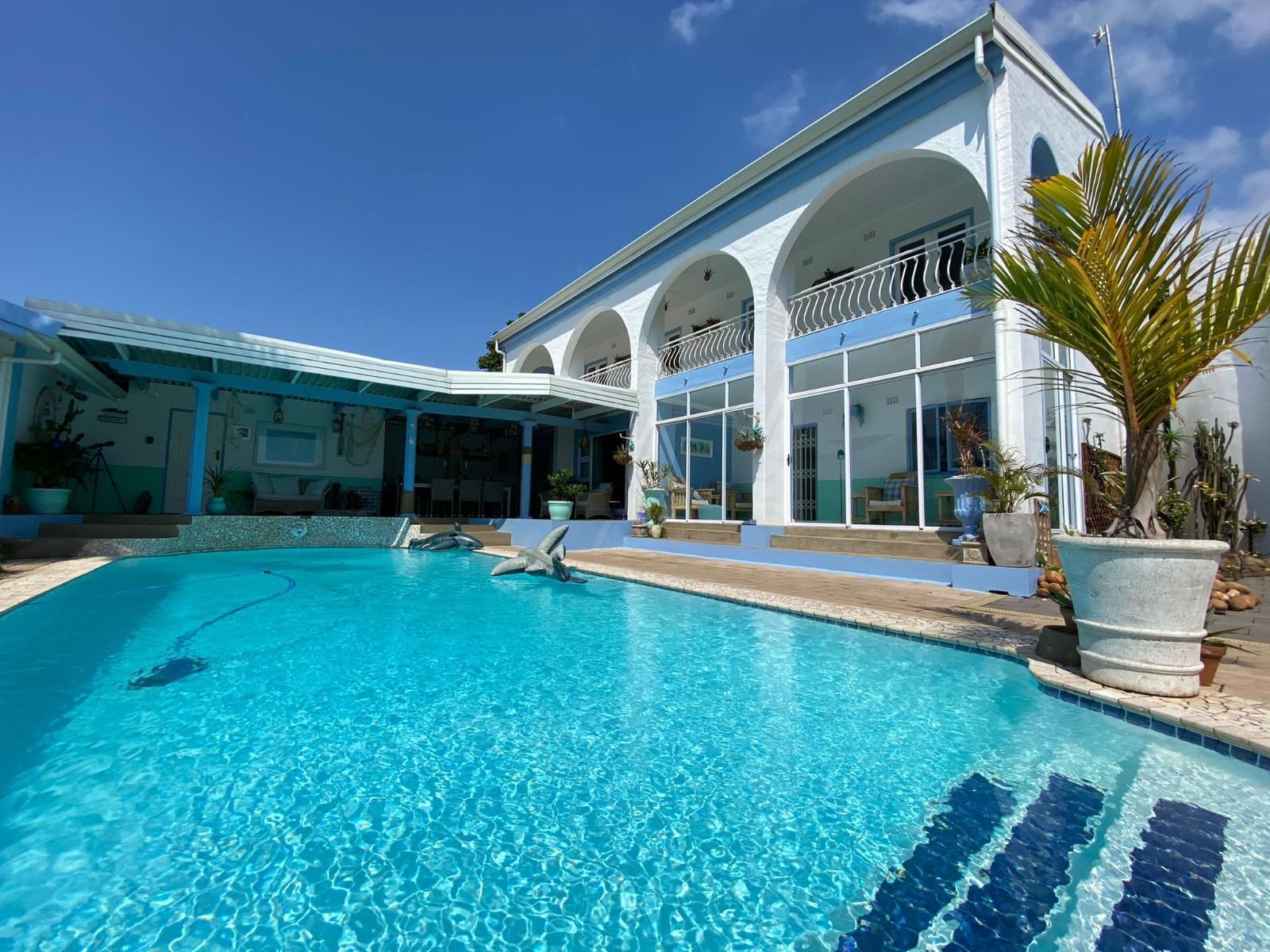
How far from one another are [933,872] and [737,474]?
11068 millimetres

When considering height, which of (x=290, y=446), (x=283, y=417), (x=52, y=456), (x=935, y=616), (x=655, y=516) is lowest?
(x=935, y=616)

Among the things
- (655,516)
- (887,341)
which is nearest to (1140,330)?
(887,341)

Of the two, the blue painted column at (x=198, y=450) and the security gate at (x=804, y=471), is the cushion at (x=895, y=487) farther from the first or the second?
the blue painted column at (x=198, y=450)

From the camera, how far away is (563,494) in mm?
11938

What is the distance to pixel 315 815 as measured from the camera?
1.80 meters

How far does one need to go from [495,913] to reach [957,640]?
3.71 metres

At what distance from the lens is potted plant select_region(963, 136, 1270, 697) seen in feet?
8.61

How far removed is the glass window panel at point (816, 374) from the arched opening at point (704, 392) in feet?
3.07

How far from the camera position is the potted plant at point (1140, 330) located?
2.62 meters

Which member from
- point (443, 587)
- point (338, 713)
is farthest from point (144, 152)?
point (338, 713)

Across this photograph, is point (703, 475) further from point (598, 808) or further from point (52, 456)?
point (52, 456)

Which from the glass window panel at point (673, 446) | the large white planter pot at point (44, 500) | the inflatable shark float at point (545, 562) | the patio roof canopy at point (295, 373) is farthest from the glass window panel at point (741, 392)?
the large white planter pot at point (44, 500)

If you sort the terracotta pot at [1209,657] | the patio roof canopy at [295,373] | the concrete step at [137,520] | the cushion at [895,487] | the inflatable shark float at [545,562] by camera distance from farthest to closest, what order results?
the cushion at [895,487], the concrete step at [137,520], the patio roof canopy at [295,373], the inflatable shark float at [545,562], the terracotta pot at [1209,657]

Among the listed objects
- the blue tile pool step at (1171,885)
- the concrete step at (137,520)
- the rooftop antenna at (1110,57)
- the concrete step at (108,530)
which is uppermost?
the rooftop antenna at (1110,57)
